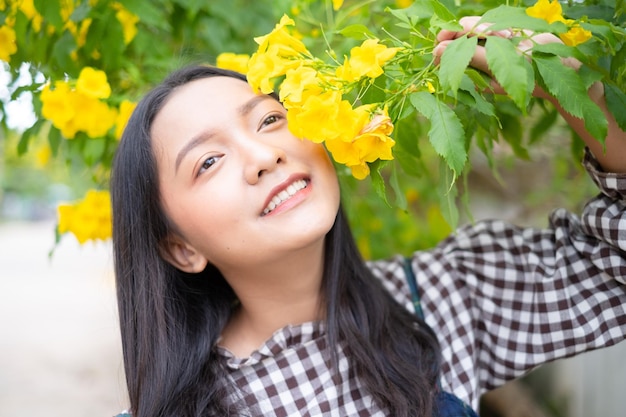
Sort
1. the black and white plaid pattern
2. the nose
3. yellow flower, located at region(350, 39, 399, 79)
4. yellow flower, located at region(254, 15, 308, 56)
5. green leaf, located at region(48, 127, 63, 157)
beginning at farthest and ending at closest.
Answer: green leaf, located at region(48, 127, 63, 157), the black and white plaid pattern, the nose, yellow flower, located at region(254, 15, 308, 56), yellow flower, located at region(350, 39, 399, 79)

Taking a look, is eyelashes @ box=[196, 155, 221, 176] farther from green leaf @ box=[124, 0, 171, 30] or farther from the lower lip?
green leaf @ box=[124, 0, 171, 30]

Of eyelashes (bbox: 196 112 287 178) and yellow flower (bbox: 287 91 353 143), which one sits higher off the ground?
eyelashes (bbox: 196 112 287 178)

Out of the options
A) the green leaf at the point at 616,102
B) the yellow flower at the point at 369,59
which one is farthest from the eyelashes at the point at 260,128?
the green leaf at the point at 616,102

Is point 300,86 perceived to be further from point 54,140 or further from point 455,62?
point 54,140

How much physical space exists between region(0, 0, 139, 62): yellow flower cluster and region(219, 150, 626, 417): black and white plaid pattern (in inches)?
32.5

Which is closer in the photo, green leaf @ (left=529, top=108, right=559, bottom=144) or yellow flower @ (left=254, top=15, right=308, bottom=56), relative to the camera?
yellow flower @ (left=254, top=15, right=308, bottom=56)

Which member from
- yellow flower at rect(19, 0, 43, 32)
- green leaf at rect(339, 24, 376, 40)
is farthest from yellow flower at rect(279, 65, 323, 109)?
yellow flower at rect(19, 0, 43, 32)

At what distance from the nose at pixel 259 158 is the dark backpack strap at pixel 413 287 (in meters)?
0.51

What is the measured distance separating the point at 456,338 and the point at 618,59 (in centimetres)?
69

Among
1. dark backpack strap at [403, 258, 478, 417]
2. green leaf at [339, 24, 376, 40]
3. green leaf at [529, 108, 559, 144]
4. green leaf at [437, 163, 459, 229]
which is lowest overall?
dark backpack strap at [403, 258, 478, 417]

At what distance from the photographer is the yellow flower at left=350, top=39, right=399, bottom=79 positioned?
912 mm

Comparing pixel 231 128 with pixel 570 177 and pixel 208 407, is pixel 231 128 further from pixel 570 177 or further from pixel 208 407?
pixel 570 177

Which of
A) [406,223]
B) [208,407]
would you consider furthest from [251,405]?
[406,223]

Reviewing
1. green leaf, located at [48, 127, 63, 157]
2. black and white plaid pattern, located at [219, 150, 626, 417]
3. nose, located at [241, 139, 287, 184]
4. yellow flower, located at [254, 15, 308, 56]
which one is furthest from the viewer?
green leaf, located at [48, 127, 63, 157]
